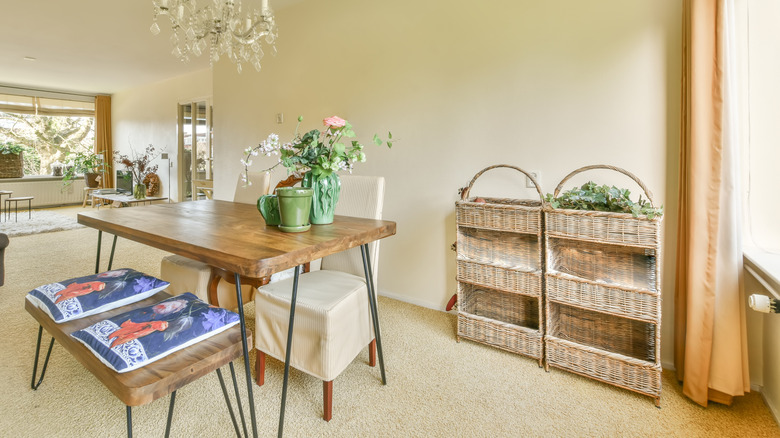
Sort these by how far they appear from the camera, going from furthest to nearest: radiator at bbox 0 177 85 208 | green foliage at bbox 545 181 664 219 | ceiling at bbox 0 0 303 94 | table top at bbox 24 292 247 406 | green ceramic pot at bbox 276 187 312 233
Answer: radiator at bbox 0 177 85 208 < ceiling at bbox 0 0 303 94 < green foliage at bbox 545 181 664 219 < green ceramic pot at bbox 276 187 312 233 < table top at bbox 24 292 247 406

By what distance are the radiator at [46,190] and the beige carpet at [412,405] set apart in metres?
7.28

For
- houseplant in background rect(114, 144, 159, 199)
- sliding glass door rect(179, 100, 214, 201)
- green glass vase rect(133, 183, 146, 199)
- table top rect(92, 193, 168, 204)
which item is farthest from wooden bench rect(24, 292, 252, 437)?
houseplant in background rect(114, 144, 159, 199)

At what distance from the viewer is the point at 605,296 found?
64.2 inches

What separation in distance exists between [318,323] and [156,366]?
0.58 meters

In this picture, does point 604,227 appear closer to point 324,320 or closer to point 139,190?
point 324,320

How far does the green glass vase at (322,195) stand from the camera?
146 cm

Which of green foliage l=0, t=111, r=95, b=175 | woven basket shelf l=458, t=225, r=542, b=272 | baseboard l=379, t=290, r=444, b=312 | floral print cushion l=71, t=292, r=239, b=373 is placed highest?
green foliage l=0, t=111, r=95, b=175

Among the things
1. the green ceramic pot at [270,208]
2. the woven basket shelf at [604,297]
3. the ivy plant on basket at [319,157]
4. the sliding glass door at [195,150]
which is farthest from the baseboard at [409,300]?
the sliding glass door at [195,150]

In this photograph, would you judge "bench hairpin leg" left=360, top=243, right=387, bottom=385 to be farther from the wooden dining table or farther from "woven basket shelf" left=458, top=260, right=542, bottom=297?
"woven basket shelf" left=458, top=260, right=542, bottom=297

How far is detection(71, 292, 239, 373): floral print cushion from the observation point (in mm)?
931


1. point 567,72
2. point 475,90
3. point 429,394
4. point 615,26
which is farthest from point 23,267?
point 615,26

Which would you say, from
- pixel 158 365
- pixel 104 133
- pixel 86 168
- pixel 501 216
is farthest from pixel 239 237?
pixel 104 133

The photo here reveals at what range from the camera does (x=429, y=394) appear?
5.31 ft

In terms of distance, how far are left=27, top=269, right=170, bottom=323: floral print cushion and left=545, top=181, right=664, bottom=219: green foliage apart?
1826mm
